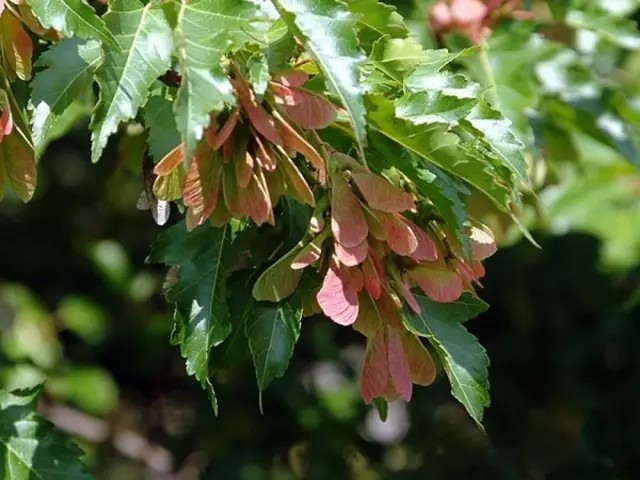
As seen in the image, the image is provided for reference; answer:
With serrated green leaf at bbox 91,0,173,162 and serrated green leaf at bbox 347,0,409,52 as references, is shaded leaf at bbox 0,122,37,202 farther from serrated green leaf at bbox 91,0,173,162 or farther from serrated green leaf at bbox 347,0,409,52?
serrated green leaf at bbox 347,0,409,52

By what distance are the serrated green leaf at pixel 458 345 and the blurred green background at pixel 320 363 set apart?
932 millimetres

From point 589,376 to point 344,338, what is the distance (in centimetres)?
46

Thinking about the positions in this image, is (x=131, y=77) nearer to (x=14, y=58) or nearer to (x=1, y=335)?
(x=14, y=58)

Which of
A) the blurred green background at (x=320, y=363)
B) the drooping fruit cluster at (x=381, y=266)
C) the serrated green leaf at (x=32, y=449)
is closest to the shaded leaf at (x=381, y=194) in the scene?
the drooping fruit cluster at (x=381, y=266)

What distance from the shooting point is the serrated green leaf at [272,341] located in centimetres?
88

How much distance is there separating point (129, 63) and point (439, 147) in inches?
9.1

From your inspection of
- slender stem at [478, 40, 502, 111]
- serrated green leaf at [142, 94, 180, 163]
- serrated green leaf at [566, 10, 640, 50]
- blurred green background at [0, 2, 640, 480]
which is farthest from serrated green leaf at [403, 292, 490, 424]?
blurred green background at [0, 2, 640, 480]

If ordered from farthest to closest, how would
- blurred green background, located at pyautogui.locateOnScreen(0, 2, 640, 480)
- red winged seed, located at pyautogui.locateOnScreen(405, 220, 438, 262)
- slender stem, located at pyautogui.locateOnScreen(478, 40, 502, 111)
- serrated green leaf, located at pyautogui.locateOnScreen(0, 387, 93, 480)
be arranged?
blurred green background, located at pyautogui.locateOnScreen(0, 2, 640, 480)
slender stem, located at pyautogui.locateOnScreen(478, 40, 502, 111)
serrated green leaf, located at pyautogui.locateOnScreen(0, 387, 93, 480)
red winged seed, located at pyautogui.locateOnScreen(405, 220, 438, 262)

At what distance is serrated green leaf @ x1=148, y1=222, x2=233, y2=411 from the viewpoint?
888 mm

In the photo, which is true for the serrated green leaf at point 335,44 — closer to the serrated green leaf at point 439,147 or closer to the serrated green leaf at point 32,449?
the serrated green leaf at point 439,147

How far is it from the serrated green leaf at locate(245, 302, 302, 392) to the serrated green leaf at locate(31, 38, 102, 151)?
8.4 inches

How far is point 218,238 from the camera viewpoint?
934mm

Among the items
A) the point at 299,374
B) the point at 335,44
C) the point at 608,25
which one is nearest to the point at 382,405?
the point at 335,44

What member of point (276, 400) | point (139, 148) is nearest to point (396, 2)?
point (139, 148)
